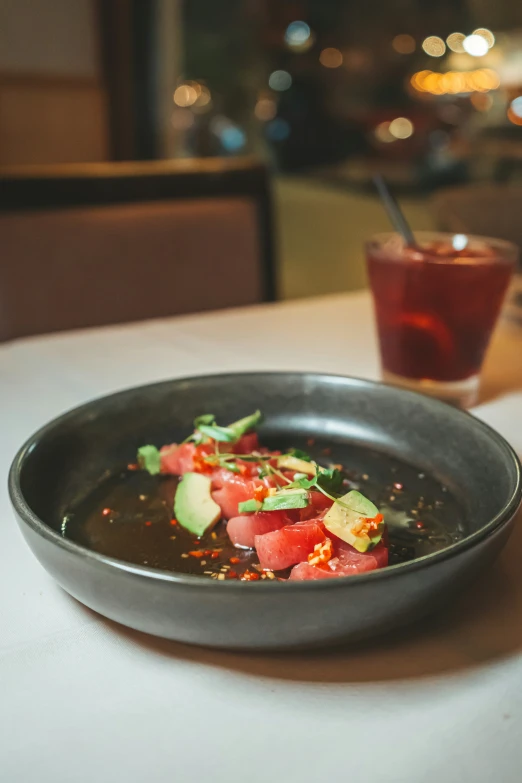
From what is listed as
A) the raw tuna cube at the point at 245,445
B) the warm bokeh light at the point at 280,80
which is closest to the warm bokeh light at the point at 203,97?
the warm bokeh light at the point at 280,80

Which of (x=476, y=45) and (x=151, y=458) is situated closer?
(x=151, y=458)

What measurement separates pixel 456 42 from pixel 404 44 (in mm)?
848

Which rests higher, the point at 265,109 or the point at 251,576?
the point at 251,576

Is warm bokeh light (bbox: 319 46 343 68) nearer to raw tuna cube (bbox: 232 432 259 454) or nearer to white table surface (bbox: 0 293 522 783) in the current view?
raw tuna cube (bbox: 232 432 259 454)

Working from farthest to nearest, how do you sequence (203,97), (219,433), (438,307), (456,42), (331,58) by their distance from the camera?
1. (331,58)
2. (456,42)
3. (203,97)
4. (438,307)
5. (219,433)

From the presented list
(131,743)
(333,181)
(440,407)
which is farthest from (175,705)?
(333,181)

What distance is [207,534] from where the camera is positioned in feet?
1.88

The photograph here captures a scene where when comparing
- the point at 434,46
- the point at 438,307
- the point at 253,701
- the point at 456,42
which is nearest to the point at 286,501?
the point at 253,701

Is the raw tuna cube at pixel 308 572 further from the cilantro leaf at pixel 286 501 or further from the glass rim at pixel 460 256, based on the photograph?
the glass rim at pixel 460 256

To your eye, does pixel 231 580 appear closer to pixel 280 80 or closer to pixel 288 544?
pixel 288 544

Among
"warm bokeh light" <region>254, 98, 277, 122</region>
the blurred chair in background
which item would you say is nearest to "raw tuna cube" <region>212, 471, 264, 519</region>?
the blurred chair in background

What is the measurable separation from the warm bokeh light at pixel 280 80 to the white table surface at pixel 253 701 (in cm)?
1078

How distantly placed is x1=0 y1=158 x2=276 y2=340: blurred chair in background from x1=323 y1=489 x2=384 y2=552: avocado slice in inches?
46.9

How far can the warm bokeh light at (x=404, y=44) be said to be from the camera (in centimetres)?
974
